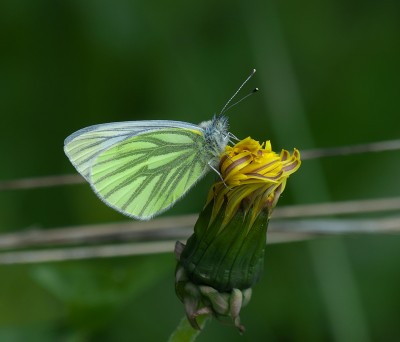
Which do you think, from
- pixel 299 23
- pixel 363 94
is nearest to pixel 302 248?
pixel 363 94

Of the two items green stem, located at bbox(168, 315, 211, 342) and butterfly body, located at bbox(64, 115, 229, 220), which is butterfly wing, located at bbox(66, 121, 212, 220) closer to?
butterfly body, located at bbox(64, 115, 229, 220)

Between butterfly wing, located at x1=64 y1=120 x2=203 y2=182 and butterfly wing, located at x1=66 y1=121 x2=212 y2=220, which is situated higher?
butterfly wing, located at x1=64 y1=120 x2=203 y2=182

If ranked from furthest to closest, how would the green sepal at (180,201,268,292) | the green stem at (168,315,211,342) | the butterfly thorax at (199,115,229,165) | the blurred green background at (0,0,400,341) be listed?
the blurred green background at (0,0,400,341)
the butterfly thorax at (199,115,229,165)
the green sepal at (180,201,268,292)
the green stem at (168,315,211,342)

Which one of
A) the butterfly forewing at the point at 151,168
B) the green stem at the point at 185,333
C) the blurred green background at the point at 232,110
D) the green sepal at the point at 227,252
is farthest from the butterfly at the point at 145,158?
the blurred green background at the point at 232,110

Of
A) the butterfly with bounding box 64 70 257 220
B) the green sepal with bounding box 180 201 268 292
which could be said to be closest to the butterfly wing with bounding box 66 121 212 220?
the butterfly with bounding box 64 70 257 220

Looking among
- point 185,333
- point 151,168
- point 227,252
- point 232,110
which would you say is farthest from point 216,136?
point 232,110

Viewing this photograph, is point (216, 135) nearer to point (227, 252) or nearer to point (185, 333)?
point (227, 252)
